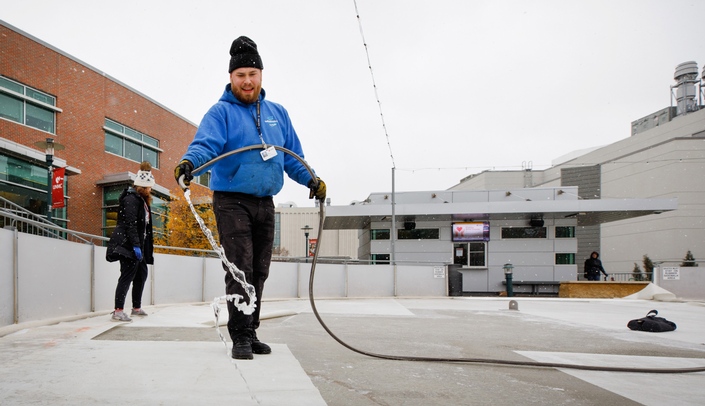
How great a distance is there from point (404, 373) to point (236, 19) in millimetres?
3388

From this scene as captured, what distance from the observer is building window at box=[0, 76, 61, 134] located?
642 inches

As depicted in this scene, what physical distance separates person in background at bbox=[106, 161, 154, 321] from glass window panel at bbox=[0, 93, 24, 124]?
1471 centimetres

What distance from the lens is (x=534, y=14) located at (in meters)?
7.12

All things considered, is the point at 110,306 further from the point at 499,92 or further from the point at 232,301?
the point at 499,92

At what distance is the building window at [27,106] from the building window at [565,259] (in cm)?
2054

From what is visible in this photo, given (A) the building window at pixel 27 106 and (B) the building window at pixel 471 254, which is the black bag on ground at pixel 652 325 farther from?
(A) the building window at pixel 27 106

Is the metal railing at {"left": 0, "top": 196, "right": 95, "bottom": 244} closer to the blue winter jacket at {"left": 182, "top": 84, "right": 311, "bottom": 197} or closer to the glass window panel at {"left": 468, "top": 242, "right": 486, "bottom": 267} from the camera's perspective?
the blue winter jacket at {"left": 182, "top": 84, "right": 311, "bottom": 197}

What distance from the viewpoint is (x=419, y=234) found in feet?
74.0

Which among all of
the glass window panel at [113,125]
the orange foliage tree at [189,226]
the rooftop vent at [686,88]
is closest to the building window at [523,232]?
the orange foliage tree at [189,226]

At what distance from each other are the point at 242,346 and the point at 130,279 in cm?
259

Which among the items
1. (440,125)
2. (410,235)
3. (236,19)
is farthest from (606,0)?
(410,235)

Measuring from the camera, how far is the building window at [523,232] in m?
21.9

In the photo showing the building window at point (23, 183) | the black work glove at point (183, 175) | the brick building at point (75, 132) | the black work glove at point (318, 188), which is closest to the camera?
the black work glove at point (183, 175)

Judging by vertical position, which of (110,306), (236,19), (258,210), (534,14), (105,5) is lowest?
(110,306)
